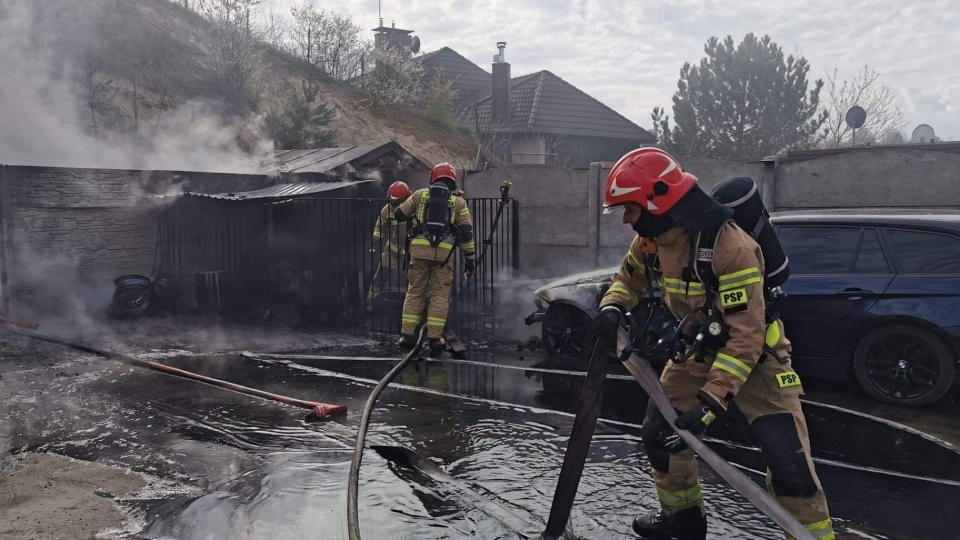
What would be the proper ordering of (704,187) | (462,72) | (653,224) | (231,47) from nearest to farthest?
(653,224) → (704,187) → (231,47) → (462,72)

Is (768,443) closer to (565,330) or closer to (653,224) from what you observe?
(653,224)

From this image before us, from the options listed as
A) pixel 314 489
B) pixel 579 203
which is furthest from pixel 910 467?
pixel 579 203

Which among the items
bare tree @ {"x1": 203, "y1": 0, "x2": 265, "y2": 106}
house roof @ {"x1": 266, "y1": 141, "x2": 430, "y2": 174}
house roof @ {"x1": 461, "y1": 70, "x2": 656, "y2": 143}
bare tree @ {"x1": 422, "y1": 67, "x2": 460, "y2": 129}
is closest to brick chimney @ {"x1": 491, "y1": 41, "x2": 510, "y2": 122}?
house roof @ {"x1": 461, "y1": 70, "x2": 656, "y2": 143}

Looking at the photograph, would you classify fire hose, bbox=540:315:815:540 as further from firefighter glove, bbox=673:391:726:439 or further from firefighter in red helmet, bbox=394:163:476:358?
firefighter in red helmet, bbox=394:163:476:358

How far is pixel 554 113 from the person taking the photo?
31.7 metres

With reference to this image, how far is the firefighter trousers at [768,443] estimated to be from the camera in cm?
313

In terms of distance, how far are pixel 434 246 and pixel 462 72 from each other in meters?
30.0

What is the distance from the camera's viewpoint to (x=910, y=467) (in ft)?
15.6

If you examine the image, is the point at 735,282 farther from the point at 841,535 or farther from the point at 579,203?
the point at 579,203

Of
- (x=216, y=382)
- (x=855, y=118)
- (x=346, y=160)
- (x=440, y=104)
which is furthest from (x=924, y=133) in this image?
(x=216, y=382)

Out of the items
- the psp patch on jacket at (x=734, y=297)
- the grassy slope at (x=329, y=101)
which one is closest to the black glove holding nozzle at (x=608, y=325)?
the psp patch on jacket at (x=734, y=297)

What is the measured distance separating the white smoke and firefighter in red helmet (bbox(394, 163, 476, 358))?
7.32 meters

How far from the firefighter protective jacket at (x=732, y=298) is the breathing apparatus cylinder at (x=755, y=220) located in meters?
0.22

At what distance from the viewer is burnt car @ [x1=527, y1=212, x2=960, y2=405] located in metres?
5.99
